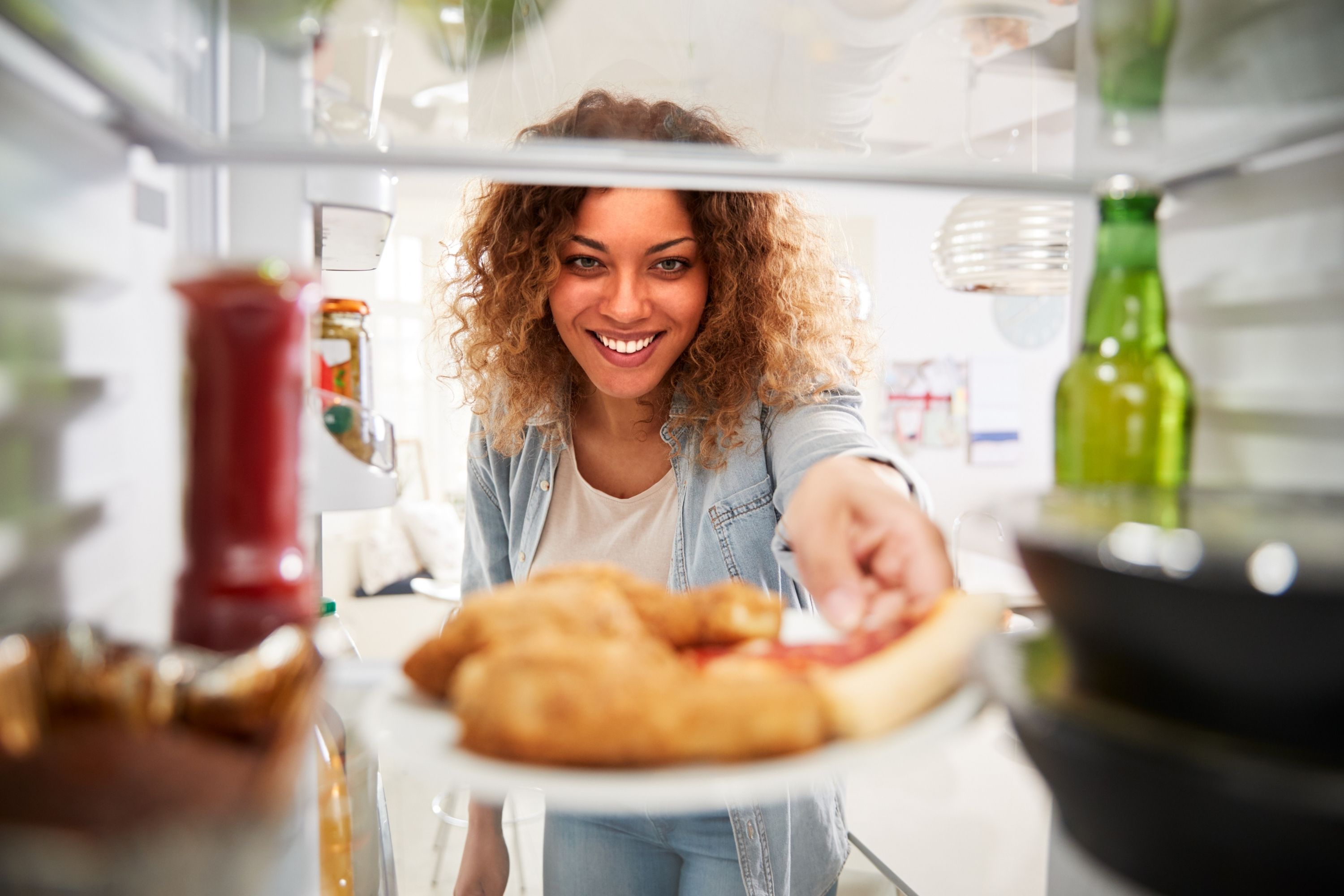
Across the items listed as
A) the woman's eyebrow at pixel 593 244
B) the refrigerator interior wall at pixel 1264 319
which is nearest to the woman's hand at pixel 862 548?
the refrigerator interior wall at pixel 1264 319

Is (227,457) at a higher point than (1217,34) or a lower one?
lower

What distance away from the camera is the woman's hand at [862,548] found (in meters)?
0.63

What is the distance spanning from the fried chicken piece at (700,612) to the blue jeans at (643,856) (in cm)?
84

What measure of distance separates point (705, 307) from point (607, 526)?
38 centimetres

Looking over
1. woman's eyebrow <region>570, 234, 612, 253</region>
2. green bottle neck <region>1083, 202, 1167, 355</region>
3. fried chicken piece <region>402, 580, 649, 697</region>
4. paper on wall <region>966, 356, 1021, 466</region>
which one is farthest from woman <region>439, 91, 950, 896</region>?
paper on wall <region>966, 356, 1021, 466</region>

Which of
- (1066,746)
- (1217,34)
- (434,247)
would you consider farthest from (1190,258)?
(434,247)

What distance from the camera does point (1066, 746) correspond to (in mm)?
421

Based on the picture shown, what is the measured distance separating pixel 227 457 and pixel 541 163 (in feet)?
0.86

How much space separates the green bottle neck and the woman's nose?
679mm

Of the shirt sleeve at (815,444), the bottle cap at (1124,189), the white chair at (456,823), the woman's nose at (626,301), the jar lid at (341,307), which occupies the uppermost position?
the bottle cap at (1124,189)

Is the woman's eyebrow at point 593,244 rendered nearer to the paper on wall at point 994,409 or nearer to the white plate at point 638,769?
the white plate at point 638,769

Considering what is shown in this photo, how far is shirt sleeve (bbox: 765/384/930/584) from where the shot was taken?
2.83 feet

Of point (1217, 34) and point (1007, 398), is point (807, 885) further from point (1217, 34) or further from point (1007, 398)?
point (1007, 398)

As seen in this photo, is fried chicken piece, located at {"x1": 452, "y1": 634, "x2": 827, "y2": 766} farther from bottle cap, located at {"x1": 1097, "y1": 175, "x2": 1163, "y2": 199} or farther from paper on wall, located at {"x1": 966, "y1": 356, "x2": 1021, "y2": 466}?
paper on wall, located at {"x1": 966, "y1": 356, "x2": 1021, "y2": 466}
